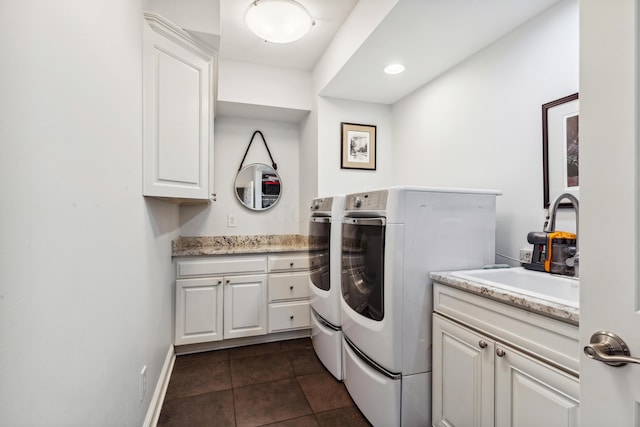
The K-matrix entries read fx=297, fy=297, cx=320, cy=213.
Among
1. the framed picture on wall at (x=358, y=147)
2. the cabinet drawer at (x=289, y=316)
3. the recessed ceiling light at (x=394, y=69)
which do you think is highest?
the recessed ceiling light at (x=394, y=69)

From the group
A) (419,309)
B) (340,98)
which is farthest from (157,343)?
(340,98)

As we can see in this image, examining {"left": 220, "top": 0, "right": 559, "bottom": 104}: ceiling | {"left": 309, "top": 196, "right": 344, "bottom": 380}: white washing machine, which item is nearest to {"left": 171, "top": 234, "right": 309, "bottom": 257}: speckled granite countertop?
{"left": 309, "top": 196, "right": 344, "bottom": 380}: white washing machine

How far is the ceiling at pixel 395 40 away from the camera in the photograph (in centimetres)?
157

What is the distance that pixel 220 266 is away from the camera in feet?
8.08

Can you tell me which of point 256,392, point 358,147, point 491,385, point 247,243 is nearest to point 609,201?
point 491,385

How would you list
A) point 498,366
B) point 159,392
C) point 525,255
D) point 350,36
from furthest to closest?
point 350,36
point 159,392
point 525,255
point 498,366

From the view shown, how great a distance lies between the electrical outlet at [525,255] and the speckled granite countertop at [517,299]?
537 mm

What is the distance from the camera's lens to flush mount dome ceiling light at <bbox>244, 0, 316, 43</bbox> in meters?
1.75

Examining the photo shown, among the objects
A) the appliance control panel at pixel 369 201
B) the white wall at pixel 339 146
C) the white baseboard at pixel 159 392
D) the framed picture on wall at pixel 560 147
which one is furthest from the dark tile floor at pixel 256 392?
the framed picture on wall at pixel 560 147

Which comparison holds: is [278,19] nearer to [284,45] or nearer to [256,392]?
[284,45]

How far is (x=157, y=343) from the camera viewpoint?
1.74 m

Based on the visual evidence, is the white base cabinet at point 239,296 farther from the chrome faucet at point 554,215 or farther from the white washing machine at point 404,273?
the chrome faucet at point 554,215

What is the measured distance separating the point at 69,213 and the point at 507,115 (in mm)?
2123

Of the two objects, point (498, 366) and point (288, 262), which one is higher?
point (288, 262)
